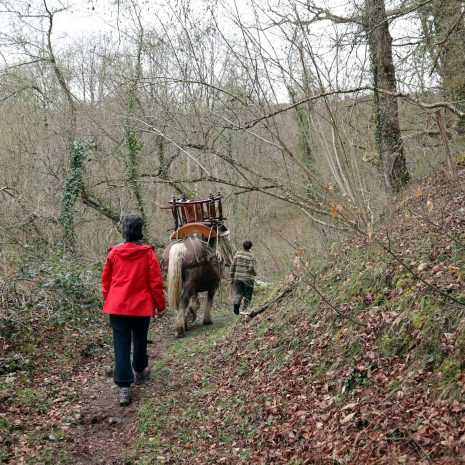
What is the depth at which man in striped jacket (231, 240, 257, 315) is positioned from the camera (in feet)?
39.3

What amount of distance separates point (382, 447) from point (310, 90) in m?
6.48

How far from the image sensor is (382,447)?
3773 millimetres

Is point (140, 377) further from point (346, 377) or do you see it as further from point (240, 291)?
point (240, 291)

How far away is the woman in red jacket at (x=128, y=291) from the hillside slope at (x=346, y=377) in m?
0.57

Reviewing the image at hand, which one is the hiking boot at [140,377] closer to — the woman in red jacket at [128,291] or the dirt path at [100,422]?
the dirt path at [100,422]

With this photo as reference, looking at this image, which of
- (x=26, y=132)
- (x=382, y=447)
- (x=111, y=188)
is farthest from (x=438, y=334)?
(x=26, y=132)

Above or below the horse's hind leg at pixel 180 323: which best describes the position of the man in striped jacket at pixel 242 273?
above

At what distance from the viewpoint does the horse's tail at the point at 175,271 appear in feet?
33.1

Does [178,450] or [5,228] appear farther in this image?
[5,228]

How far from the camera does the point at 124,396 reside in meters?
6.77

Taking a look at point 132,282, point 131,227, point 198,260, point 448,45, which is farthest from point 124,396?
point 448,45

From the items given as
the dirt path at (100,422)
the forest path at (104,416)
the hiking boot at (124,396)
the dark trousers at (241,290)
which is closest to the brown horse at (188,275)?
the dark trousers at (241,290)

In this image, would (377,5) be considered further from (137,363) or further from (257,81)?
(137,363)

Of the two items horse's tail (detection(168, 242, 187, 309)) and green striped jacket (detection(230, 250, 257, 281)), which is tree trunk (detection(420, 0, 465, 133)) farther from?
horse's tail (detection(168, 242, 187, 309))
